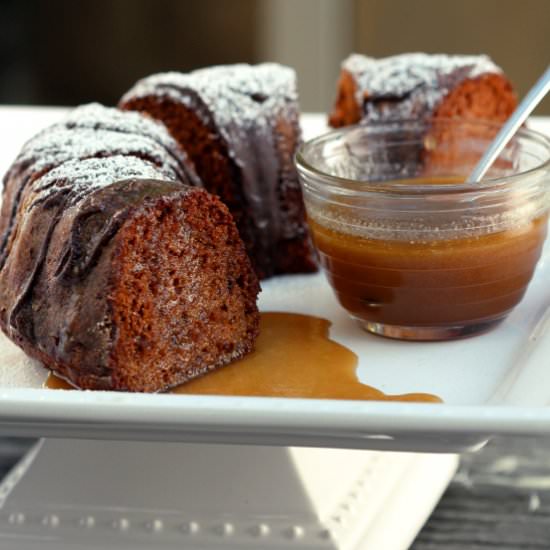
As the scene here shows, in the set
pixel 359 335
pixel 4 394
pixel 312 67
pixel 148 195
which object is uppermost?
pixel 148 195

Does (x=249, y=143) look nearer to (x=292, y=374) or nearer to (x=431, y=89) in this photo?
(x=431, y=89)

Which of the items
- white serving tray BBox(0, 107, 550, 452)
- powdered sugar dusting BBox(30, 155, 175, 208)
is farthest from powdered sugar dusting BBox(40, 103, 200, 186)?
white serving tray BBox(0, 107, 550, 452)

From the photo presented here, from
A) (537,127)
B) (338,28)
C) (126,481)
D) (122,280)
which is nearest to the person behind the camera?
(122,280)

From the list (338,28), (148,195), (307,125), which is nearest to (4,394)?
(148,195)

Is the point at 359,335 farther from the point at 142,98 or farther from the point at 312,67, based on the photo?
the point at 312,67

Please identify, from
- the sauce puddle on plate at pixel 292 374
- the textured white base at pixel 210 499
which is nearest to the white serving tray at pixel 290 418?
the sauce puddle on plate at pixel 292 374

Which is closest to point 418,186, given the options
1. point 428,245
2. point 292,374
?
point 428,245

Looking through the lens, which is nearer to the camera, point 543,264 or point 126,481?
point 126,481

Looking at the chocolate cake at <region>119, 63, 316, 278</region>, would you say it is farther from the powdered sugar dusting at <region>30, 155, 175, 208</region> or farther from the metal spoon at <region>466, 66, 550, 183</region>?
the metal spoon at <region>466, 66, 550, 183</region>
